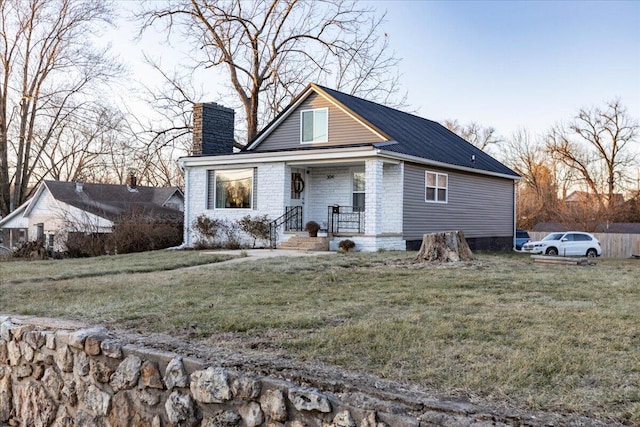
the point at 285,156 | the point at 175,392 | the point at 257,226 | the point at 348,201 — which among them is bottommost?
the point at 175,392

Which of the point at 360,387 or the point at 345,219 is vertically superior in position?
the point at 345,219

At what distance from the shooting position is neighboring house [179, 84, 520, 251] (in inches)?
663

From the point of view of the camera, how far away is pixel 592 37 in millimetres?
17250

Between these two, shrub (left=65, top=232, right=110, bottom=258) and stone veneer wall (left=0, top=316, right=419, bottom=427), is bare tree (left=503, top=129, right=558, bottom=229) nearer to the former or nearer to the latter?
shrub (left=65, top=232, right=110, bottom=258)

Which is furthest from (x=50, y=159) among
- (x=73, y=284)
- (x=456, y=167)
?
(x=73, y=284)

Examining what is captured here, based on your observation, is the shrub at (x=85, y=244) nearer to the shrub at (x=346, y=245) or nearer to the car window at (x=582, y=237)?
the shrub at (x=346, y=245)

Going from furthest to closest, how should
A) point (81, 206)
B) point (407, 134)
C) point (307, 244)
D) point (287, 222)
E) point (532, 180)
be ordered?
point (532, 180), point (81, 206), point (407, 134), point (287, 222), point (307, 244)

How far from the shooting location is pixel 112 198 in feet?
95.8

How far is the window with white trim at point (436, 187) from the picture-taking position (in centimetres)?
1830

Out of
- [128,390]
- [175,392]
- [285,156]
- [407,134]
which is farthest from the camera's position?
[407,134]

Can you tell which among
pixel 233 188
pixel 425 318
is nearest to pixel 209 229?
pixel 233 188

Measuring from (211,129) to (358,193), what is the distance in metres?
5.95

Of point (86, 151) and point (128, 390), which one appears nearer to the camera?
point (128, 390)

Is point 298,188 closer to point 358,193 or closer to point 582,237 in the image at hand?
point 358,193
